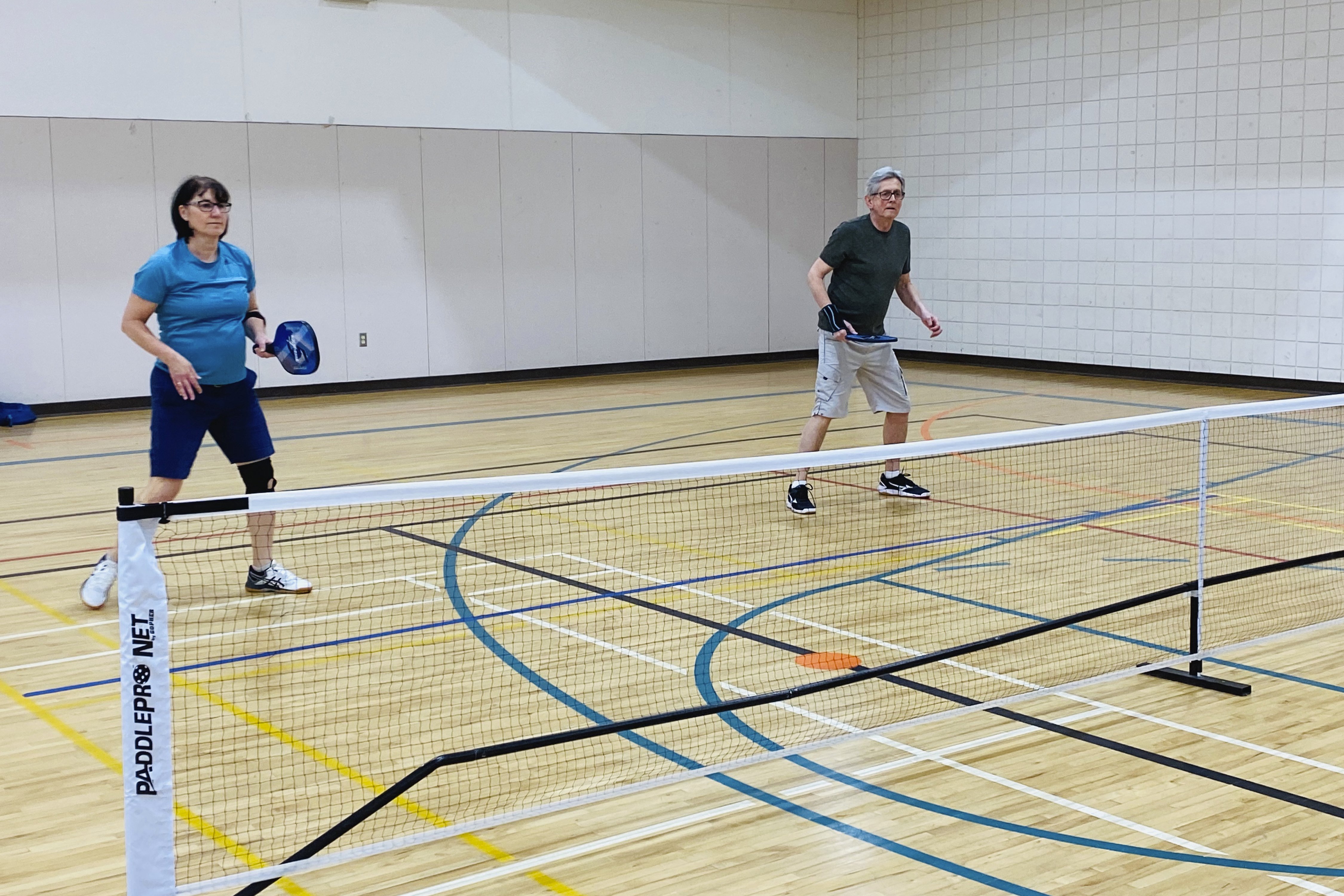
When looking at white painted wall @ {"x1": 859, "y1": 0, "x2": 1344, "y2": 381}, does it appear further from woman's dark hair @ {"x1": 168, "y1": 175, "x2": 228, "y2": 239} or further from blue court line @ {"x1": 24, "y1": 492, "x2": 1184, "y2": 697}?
woman's dark hair @ {"x1": 168, "y1": 175, "x2": 228, "y2": 239}

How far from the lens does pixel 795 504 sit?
26.0ft

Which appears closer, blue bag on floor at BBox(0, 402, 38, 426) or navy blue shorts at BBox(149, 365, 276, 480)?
navy blue shorts at BBox(149, 365, 276, 480)

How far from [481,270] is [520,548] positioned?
29.1ft

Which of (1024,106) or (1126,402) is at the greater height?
(1024,106)

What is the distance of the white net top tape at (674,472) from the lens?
3.21 m

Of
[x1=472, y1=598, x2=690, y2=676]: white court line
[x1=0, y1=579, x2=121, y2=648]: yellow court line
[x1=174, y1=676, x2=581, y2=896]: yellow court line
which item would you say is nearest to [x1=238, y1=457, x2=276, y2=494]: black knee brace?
[x1=0, y1=579, x2=121, y2=648]: yellow court line

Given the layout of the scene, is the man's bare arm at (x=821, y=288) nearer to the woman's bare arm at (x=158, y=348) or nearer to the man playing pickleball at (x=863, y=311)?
the man playing pickleball at (x=863, y=311)

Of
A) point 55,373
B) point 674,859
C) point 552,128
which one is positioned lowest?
point 674,859

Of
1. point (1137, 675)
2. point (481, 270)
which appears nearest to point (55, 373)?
point (481, 270)

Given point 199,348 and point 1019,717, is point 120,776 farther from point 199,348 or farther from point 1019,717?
point 1019,717

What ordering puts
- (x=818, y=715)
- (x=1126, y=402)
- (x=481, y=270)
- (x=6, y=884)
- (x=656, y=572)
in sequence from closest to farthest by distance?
(x=6, y=884)
(x=818, y=715)
(x=656, y=572)
(x=1126, y=402)
(x=481, y=270)

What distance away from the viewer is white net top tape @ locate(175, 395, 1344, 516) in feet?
10.5

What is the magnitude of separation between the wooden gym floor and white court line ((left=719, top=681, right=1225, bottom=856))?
0.01 m

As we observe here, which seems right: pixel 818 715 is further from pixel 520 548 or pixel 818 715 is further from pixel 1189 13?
pixel 1189 13
